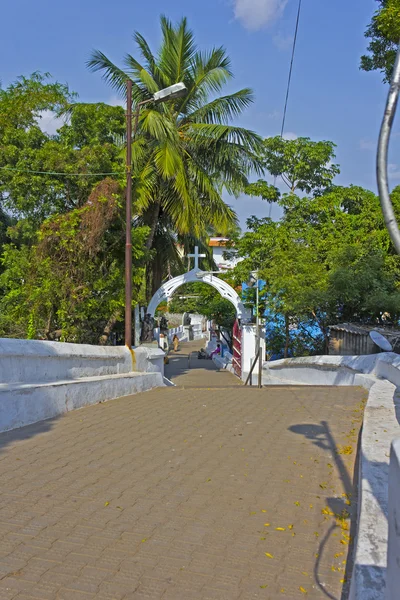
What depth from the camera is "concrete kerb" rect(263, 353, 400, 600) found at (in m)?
2.81

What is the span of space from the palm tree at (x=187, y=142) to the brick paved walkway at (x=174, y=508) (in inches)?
480

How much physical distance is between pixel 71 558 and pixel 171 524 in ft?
2.80

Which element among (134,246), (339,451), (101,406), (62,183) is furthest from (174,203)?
(339,451)

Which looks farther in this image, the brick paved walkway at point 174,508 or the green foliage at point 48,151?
the green foliage at point 48,151

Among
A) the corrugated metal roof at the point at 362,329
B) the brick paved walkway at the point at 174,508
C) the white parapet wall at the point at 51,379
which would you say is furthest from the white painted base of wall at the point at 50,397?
the corrugated metal roof at the point at 362,329

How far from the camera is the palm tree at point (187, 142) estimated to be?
18.7 m

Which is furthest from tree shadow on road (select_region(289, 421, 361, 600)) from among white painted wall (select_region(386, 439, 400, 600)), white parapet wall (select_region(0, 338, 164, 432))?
white parapet wall (select_region(0, 338, 164, 432))

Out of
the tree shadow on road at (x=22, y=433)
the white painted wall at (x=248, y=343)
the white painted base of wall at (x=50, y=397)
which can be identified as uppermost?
the white painted wall at (x=248, y=343)

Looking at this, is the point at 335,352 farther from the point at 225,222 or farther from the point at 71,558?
the point at 71,558

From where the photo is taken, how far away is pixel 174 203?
63.1ft

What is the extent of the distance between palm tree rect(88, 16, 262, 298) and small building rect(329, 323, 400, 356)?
5723 millimetres

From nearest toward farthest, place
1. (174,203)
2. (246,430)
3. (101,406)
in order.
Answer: (246,430) → (101,406) → (174,203)

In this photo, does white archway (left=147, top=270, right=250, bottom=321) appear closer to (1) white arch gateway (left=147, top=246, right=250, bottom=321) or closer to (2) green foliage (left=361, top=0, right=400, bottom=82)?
(1) white arch gateway (left=147, top=246, right=250, bottom=321)

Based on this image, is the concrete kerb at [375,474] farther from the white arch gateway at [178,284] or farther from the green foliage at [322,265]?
the white arch gateway at [178,284]
